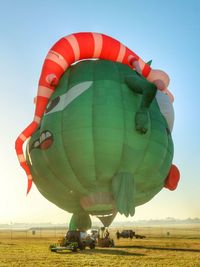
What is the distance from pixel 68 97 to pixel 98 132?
2433mm

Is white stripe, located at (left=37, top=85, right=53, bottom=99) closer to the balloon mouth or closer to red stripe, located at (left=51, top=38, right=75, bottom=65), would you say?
red stripe, located at (left=51, top=38, right=75, bottom=65)

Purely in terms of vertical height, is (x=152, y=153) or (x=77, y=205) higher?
(x=152, y=153)

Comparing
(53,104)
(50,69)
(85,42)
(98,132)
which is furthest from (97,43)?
(98,132)

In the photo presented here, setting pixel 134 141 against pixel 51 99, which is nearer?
→ pixel 134 141

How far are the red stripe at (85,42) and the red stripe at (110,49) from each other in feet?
2.21

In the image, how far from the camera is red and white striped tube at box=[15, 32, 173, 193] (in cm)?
1942

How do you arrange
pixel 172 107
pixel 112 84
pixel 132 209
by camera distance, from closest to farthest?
pixel 132 209 → pixel 112 84 → pixel 172 107

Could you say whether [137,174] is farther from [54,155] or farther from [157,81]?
[157,81]

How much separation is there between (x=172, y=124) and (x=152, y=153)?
314 centimetres

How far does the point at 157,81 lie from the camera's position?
20.8 metres

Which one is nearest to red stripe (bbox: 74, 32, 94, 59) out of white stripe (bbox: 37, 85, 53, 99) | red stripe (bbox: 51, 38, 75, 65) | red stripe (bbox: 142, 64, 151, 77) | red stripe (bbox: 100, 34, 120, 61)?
red stripe (bbox: 51, 38, 75, 65)

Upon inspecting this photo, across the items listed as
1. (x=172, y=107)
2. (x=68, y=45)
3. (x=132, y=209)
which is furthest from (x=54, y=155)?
(x=172, y=107)

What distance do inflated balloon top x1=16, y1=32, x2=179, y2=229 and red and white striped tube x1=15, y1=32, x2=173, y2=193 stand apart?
48mm

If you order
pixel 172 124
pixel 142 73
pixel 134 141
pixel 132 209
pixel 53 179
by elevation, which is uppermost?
pixel 142 73
